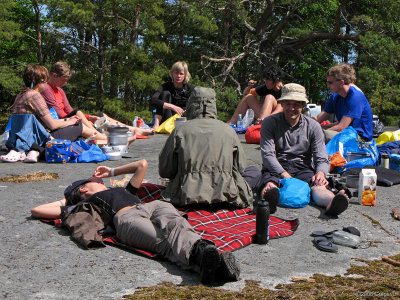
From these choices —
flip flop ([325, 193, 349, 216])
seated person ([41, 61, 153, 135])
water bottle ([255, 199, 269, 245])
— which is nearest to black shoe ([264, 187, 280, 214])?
flip flop ([325, 193, 349, 216])

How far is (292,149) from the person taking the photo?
16.1ft

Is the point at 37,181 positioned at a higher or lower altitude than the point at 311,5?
lower

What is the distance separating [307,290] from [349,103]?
426 cm

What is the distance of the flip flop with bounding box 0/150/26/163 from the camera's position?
6570mm

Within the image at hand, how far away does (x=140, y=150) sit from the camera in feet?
25.5

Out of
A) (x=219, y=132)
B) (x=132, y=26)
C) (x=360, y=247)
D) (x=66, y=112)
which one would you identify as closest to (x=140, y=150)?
(x=66, y=112)

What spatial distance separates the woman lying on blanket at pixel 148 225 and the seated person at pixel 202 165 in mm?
293

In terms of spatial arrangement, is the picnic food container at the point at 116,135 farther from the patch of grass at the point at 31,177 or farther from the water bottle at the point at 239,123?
the water bottle at the point at 239,123

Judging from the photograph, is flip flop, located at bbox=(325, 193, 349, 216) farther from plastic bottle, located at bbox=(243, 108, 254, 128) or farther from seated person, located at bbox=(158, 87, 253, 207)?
plastic bottle, located at bbox=(243, 108, 254, 128)

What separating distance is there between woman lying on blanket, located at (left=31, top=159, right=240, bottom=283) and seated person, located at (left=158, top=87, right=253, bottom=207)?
11.5 inches

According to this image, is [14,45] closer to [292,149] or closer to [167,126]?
[167,126]

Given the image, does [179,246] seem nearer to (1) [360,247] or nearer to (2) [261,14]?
(1) [360,247]

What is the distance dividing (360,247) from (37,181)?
143 inches

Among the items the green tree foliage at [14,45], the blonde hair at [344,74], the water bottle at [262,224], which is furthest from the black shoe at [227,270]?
the green tree foliage at [14,45]
